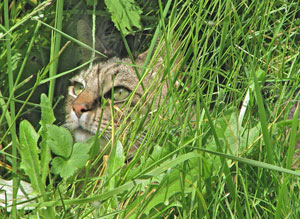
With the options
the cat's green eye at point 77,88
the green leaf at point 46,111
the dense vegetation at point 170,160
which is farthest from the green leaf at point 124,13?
the cat's green eye at point 77,88

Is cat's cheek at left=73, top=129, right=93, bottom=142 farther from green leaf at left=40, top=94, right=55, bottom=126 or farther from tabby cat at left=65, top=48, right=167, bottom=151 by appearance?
green leaf at left=40, top=94, right=55, bottom=126

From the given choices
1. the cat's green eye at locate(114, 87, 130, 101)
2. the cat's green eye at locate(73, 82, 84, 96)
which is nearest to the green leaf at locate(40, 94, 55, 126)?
the cat's green eye at locate(114, 87, 130, 101)

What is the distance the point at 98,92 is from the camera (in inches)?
84.4

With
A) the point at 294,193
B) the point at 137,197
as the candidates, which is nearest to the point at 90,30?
the point at 137,197

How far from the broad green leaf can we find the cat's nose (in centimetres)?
72

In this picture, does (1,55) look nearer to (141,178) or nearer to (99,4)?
(99,4)

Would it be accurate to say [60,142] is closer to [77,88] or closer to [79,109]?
[79,109]

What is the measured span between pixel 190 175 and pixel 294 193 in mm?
293

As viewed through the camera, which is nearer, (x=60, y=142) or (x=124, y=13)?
(x=60, y=142)

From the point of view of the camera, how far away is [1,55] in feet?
5.46

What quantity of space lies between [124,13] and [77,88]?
0.73 metres

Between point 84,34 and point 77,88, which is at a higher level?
point 84,34

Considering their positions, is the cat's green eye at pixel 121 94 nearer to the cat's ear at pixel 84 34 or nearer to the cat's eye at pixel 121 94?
→ the cat's eye at pixel 121 94

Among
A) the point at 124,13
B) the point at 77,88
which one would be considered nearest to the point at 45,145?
the point at 124,13
